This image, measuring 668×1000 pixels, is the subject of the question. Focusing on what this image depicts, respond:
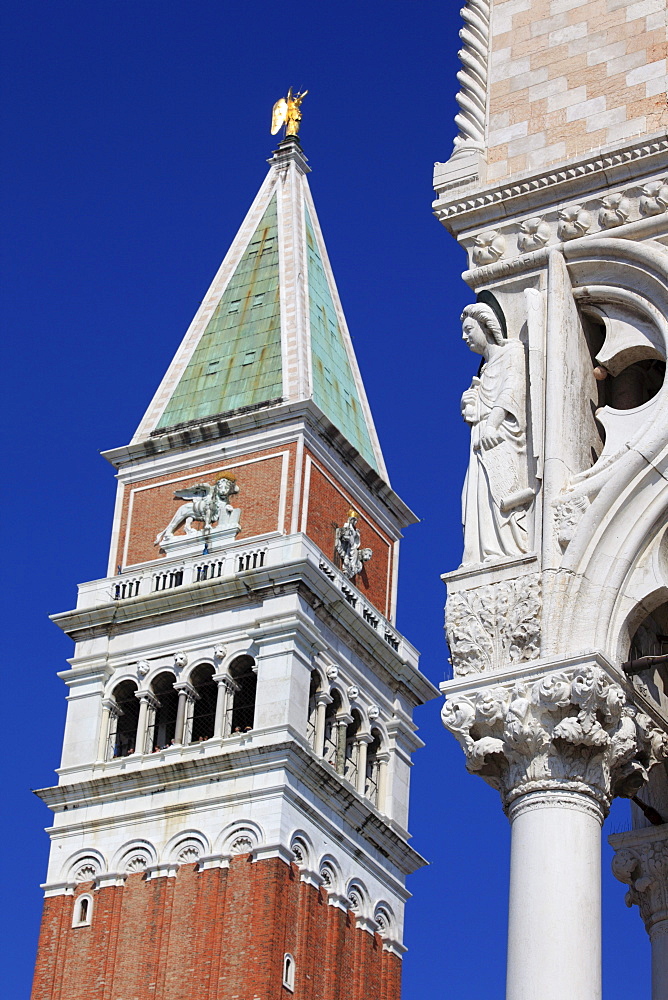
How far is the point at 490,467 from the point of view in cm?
1297

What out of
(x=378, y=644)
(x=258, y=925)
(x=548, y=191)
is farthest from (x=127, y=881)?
(x=548, y=191)

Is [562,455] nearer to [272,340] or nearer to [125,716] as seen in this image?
[125,716]

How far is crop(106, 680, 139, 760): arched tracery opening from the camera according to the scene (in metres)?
53.1

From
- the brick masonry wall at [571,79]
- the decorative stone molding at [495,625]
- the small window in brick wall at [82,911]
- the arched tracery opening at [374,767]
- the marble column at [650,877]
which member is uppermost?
the arched tracery opening at [374,767]

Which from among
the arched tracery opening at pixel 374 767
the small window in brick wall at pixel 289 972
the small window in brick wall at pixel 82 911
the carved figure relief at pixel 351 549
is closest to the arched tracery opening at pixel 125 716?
the small window in brick wall at pixel 82 911

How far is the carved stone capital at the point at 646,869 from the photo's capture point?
13.4 m

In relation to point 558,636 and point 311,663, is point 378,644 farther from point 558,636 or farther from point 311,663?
point 558,636

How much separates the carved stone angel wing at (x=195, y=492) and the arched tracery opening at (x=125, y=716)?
5323mm

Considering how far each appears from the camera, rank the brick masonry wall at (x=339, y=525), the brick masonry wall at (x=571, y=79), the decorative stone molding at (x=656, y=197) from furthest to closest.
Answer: the brick masonry wall at (x=339, y=525)
the brick masonry wall at (x=571, y=79)
the decorative stone molding at (x=656, y=197)

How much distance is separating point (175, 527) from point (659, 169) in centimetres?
4271

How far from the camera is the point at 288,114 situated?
6612cm

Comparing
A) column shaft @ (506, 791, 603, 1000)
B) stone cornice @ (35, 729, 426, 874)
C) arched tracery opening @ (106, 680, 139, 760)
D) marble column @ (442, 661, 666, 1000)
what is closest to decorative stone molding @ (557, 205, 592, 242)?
marble column @ (442, 661, 666, 1000)

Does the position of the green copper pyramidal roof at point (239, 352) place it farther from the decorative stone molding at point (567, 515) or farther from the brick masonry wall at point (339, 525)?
the decorative stone molding at point (567, 515)

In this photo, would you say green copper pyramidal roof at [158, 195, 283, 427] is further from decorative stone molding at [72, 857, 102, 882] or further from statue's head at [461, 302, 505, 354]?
statue's head at [461, 302, 505, 354]
